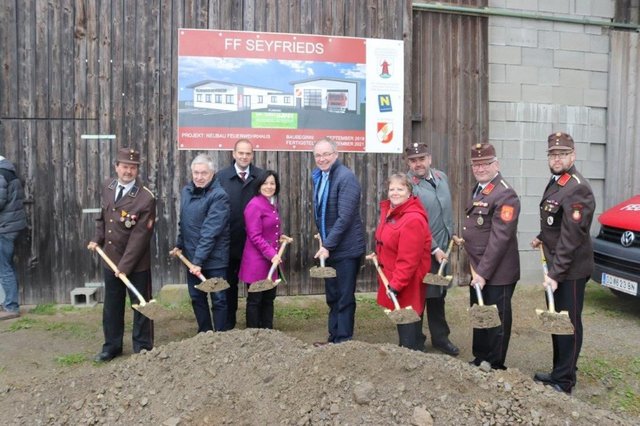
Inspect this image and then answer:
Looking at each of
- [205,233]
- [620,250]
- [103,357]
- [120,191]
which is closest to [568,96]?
[620,250]

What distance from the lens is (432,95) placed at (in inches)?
267

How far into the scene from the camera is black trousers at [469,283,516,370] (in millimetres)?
4074

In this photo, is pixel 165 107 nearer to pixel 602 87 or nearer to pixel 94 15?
pixel 94 15

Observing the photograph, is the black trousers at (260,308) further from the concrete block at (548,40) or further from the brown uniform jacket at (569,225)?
the concrete block at (548,40)

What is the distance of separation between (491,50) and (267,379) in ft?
17.8

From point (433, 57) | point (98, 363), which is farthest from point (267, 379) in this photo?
point (433, 57)

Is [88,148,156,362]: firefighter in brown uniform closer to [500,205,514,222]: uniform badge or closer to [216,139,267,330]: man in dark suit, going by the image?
[216,139,267,330]: man in dark suit

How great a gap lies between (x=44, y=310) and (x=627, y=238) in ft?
20.5

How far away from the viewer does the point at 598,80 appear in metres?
7.42

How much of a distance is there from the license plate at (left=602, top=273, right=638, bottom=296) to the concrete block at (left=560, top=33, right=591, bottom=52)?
3129 mm

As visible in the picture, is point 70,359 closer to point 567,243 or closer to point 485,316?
point 485,316

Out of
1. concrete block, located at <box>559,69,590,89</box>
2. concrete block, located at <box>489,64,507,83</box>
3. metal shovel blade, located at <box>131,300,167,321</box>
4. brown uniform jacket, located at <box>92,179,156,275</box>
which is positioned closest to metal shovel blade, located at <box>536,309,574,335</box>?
metal shovel blade, located at <box>131,300,167,321</box>

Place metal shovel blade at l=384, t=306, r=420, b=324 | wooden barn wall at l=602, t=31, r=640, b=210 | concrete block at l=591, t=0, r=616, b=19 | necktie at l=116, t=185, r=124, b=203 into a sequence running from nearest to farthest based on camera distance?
1. metal shovel blade at l=384, t=306, r=420, b=324
2. necktie at l=116, t=185, r=124, b=203
3. concrete block at l=591, t=0, r=616, b=19
4. wooden barn wall at l=602, t=31, r=640, b=210

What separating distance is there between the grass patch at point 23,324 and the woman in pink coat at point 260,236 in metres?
2.26
